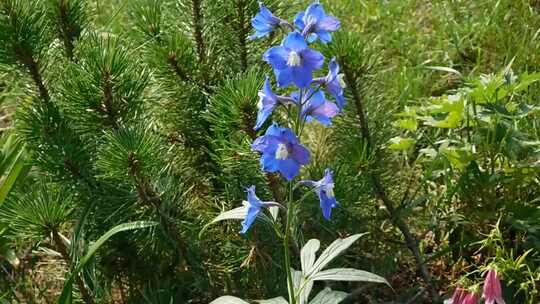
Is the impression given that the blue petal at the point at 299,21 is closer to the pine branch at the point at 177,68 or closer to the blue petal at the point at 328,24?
the blue petal at the point at 328,24

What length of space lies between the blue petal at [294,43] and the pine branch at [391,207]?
801 mm

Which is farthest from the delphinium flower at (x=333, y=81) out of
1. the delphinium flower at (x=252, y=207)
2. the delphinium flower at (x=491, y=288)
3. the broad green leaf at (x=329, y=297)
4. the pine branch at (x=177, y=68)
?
the pine branch at (x=177, y=68)

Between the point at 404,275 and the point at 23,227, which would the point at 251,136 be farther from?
the point at 404,275

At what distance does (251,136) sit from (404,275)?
0.81 m

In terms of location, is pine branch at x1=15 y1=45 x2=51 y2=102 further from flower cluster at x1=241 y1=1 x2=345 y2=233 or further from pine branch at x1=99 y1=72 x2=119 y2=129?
flower cluster at x1=241 y1=1 x2=345 y2=233

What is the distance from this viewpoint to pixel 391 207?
8.07 feet

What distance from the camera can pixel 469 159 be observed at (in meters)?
2.50

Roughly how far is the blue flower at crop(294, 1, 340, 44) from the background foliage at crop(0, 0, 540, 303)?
437mm

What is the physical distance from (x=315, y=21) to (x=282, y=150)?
25 centimetres

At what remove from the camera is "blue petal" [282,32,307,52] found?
4.99 ft

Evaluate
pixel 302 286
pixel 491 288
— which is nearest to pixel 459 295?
pixel 491 288

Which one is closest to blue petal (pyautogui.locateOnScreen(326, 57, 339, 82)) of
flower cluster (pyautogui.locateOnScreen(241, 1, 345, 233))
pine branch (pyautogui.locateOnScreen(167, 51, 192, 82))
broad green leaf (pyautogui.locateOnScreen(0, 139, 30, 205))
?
flower cluster (pyautogui.locateOnScreen(241, 1, 345, 233))

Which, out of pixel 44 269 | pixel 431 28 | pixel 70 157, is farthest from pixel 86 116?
pixel 431 28

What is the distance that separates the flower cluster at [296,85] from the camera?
1.54 meters
